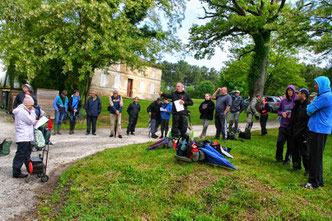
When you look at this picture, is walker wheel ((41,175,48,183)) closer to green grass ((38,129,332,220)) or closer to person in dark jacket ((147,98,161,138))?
green grass ((38,129,332,220))

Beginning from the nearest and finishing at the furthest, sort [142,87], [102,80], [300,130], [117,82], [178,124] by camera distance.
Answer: [300,130] → [178,124] → [102,80] → [117,82] → [142,87]

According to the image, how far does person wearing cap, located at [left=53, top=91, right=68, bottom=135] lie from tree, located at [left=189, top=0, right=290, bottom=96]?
12.9m

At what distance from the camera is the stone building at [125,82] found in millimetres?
37231

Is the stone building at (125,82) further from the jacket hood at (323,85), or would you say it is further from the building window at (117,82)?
the jacket hood at (323,85)

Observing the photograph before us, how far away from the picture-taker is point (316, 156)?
4523 millimetres

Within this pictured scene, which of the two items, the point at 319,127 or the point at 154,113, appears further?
the point at 154,113

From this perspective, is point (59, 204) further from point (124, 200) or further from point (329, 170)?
point (329, 170)

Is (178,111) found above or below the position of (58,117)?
above

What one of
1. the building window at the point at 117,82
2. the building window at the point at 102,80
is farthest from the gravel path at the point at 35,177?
the building window at the point at 117,82

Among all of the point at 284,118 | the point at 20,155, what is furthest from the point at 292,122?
the point at 20,155

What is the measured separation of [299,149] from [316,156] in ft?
4.56

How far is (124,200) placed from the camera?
402cm

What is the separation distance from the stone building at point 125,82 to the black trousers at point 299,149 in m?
30.3

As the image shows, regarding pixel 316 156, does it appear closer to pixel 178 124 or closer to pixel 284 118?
pixel 284 118
